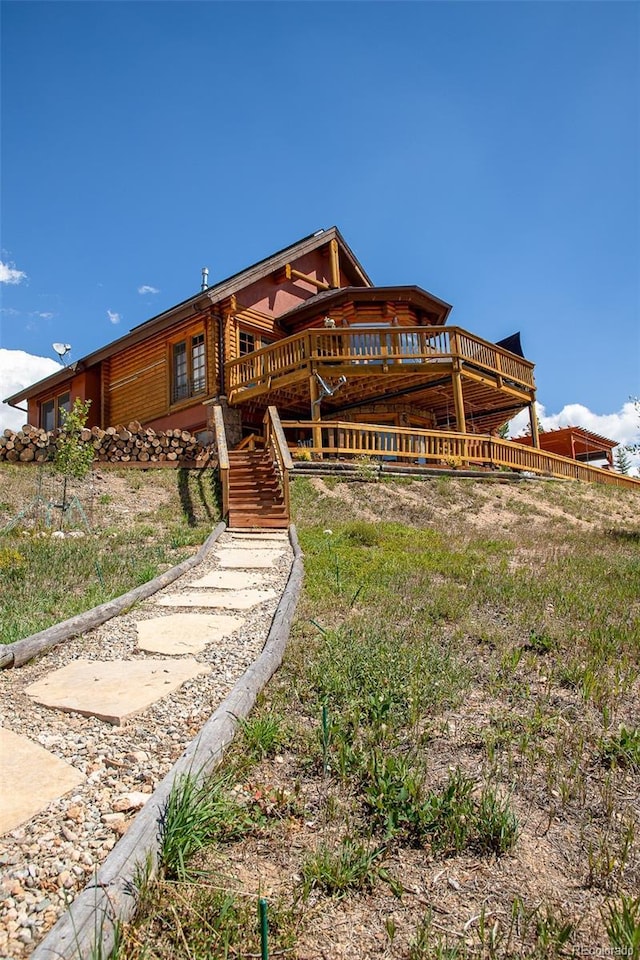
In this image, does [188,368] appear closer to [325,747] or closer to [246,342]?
[246,342]

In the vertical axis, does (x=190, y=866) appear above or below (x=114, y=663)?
below

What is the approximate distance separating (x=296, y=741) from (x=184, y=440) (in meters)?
13.6

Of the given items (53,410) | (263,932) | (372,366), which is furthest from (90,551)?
(53,410)

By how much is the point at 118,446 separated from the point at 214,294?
6395 mm

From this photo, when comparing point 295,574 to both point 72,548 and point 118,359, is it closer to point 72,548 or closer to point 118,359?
point 72,548

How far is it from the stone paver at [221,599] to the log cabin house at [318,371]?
8.08m

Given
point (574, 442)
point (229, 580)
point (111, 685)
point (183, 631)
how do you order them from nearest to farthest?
point (111, 685) → point (183, 631) → point (229, 580) → point (574, 442)

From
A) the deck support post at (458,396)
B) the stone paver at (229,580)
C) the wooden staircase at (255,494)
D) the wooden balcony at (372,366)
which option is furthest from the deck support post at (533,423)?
the stone paver at (229,580)

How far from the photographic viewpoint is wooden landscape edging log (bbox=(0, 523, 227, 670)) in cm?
381

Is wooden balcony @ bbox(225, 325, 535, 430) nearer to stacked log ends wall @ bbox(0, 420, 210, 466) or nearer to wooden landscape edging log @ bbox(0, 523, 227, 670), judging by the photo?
stacked log ends wall @ bbox(0, 420, 210, 466)

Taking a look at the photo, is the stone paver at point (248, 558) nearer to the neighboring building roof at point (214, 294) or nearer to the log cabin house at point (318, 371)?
the log cabin house at point (318, 371)

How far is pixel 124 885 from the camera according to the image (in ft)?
5.64

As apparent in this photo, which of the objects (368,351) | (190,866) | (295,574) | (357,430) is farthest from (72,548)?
(368,351)

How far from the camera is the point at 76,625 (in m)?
4.50
